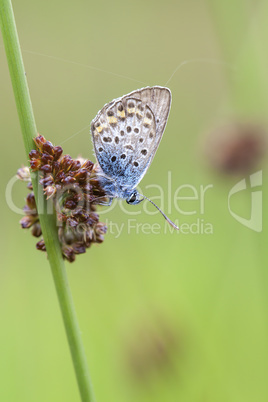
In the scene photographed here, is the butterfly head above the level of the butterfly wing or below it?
below

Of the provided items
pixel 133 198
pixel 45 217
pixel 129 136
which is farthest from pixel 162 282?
pixel 45 217

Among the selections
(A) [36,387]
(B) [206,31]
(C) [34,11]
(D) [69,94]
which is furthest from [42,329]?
(B) [206,31]

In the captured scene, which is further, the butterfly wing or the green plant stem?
the butterfly wing

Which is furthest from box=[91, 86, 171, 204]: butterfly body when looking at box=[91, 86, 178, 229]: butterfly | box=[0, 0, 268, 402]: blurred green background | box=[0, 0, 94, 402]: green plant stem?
box=[0, 0, 94, 402]: green plant stem

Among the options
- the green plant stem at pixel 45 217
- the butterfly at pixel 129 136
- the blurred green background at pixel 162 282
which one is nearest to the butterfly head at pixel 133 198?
the butterfly at pixel 129 136

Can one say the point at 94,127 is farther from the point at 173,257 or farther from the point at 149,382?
the point at 173,257

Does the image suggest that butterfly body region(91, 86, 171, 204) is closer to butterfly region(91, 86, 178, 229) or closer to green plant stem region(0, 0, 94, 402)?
butterfly region(91, 86, 178, 229)

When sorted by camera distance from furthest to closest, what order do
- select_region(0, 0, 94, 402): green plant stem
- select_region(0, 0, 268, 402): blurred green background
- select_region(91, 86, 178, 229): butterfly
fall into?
select_region(0, 0, 268, 402): blurred green background → select_region(91, 86, 178, 229): butterfly → select_region(0, 0, 94, 402): green plant stem
